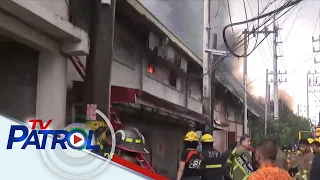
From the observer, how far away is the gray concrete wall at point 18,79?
7.77m

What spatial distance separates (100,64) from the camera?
808cm

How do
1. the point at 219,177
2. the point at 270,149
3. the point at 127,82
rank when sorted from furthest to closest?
the point at 127,82, the point at 219,177, the point at 270,149

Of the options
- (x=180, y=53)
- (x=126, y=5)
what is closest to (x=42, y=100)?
(x=126, y=5)

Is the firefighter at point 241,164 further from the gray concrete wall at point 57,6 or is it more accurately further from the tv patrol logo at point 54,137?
the tv patrol logo at point 54,137

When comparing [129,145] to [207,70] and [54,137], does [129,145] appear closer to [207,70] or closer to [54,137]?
[54,137]

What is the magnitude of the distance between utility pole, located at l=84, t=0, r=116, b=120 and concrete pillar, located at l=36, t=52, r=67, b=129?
1.54 ft

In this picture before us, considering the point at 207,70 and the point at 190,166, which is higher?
the point at 207,70

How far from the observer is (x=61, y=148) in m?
2.28

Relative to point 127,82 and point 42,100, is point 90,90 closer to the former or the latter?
point 42,100

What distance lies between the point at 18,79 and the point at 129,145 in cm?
514

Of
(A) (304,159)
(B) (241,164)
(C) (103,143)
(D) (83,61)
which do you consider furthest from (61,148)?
(D) (83,61)

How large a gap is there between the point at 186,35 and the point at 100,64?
1352 centimetres

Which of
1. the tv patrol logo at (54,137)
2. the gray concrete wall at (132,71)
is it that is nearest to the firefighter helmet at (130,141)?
the tv patrol logo at (54,137)

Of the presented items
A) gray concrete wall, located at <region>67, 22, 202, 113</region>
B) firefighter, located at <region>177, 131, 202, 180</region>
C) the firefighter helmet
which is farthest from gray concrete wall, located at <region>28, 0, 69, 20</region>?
the firefighter helmet
